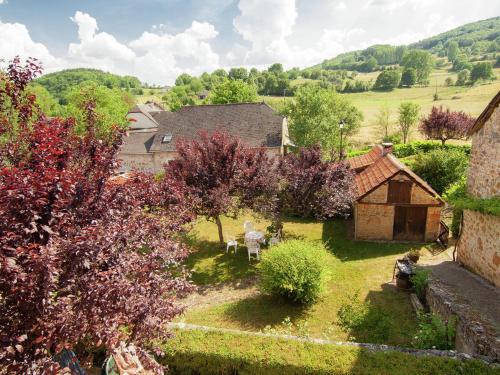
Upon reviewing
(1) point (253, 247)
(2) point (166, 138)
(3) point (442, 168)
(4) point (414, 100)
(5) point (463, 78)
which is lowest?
(1) point (253, 247)

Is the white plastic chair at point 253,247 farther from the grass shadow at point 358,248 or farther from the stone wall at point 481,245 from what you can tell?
the stone wall at point 481,245

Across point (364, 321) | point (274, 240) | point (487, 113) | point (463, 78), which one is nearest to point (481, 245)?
point (487, 113)

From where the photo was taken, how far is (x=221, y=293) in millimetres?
12258

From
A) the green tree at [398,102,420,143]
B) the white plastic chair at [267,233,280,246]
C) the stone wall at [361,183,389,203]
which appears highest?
the green tree at [398,102,420,143]

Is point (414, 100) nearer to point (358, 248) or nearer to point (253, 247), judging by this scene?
point (358, 248)

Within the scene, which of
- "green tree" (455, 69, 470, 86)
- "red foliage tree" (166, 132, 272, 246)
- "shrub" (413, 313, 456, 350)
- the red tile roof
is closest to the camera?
"shrub" (413, 313, 456, 350)

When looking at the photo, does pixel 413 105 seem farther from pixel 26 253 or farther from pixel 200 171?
pixel 26 253

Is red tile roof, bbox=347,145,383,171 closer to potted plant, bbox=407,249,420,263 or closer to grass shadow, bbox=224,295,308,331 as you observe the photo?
potted plant, bbox=407,249,420,263

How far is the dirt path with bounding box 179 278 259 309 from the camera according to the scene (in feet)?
38.3

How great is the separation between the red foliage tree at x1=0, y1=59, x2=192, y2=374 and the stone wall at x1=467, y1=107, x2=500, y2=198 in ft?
32.4

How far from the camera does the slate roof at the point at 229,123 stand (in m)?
31.0

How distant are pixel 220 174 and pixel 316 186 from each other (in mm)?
4719

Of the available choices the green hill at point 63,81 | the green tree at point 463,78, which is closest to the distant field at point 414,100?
the green tree at point 463,78

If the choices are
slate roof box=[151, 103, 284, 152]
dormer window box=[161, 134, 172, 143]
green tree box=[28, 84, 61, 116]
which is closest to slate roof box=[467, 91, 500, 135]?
slate roof box=[151, 103, 284, 152]
